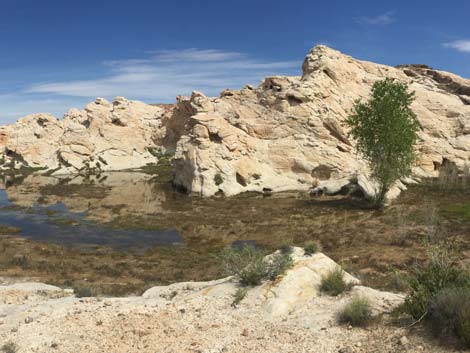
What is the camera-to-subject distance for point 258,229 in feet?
118

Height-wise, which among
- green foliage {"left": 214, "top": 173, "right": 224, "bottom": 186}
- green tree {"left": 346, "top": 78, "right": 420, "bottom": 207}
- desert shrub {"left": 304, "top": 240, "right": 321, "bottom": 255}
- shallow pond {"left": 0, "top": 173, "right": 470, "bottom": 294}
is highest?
green tree {"left": 346, "top": 78, "right": 420, "bottom": 207}

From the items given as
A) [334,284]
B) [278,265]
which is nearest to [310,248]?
[278,265]

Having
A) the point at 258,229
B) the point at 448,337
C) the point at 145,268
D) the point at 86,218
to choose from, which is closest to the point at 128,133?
the point at 86,218

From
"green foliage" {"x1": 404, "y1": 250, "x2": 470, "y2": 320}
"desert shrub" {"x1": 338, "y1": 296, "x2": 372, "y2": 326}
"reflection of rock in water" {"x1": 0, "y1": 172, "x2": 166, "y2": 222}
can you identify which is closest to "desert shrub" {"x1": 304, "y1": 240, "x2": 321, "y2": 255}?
"desert shrub" {"x1": 338, "y1": 296, "x2": 372, "y2": 326}

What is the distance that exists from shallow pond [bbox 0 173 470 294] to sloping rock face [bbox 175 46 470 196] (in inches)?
206

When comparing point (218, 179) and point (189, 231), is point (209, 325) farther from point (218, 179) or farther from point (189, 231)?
point (218, 179)

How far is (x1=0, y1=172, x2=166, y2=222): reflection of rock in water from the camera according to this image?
155ft

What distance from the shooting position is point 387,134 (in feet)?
138

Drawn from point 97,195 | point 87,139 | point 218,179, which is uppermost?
point 87,139

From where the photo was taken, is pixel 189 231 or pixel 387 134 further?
pixel 387 134

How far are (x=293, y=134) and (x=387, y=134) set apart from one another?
77.7ft

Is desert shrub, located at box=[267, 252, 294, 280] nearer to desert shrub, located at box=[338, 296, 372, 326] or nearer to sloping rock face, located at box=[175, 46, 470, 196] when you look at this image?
desert shrub, located at box=[338, 296, 372, 326]

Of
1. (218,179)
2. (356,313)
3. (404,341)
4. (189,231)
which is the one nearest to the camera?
(404,341)

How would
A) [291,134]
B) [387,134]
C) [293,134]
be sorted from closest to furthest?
[387,134] → [293,134] → [291,134]
